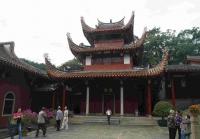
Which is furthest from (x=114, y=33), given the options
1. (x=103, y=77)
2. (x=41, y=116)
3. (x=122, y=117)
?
(x=41, y=116)

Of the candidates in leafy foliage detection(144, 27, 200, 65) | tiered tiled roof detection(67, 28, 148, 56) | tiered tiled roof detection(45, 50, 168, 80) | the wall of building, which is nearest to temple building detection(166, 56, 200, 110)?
tiered tiled roof detection(45, 50, 168, 80)

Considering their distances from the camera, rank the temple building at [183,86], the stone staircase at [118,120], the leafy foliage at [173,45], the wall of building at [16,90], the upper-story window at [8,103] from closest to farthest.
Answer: the wall of building at [16,90]
the upper-story window at [8,103]
the stone staircase at [118,120]
the temple building at [183,86]
the leafy foliage at [173,45]

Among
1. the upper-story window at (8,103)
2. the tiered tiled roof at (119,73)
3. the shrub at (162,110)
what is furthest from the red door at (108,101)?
the upper-story window at (8,103)

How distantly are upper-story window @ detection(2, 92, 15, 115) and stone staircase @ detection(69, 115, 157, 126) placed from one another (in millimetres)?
4903

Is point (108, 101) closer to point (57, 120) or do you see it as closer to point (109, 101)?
point (109, 101)

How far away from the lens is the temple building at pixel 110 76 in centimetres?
2144

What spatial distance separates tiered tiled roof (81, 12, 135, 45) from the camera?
24.4 m

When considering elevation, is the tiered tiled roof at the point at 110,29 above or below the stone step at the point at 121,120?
above

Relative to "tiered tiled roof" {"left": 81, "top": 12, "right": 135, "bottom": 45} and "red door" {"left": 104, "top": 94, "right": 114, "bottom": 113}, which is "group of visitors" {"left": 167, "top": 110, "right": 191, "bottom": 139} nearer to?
"red door" {"left": 104, "top": 94, "right": 114, "bottom": 113}

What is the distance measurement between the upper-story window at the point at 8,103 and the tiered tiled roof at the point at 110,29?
415 inches

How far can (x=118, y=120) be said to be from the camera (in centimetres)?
1930

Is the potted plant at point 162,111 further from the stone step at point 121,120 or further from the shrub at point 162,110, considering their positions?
the stone step at point 121,120

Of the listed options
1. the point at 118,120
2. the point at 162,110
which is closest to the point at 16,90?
the point at 118,120

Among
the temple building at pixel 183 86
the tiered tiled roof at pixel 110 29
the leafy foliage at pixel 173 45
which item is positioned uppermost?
the leafy foliage at pixel 173 45
